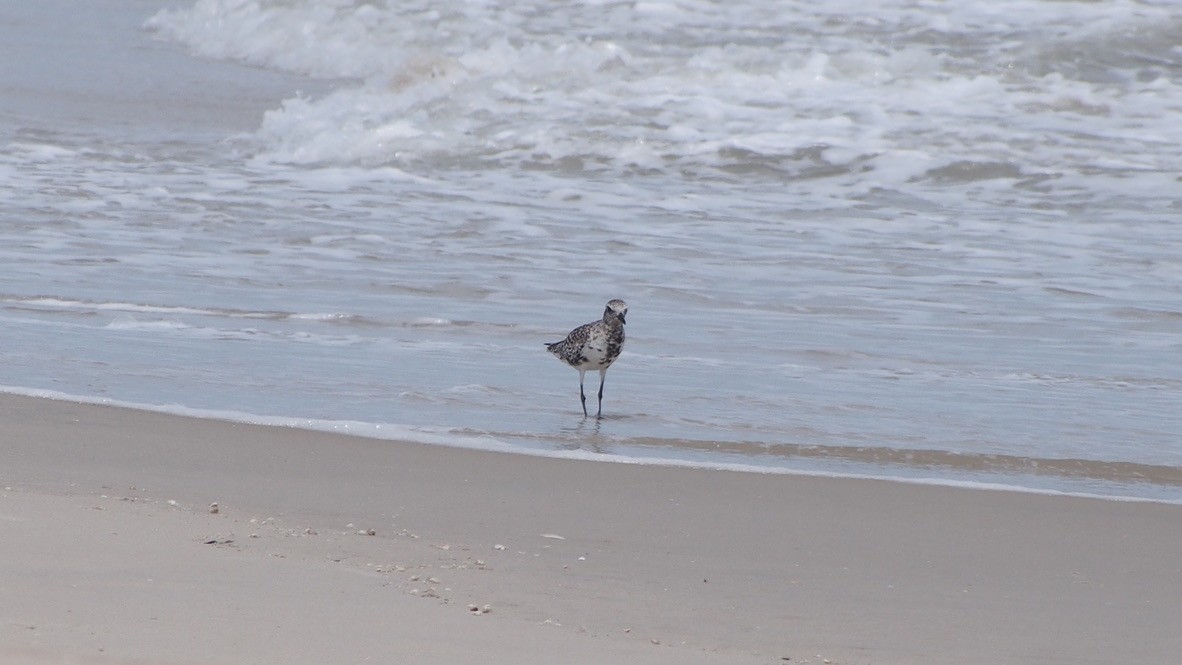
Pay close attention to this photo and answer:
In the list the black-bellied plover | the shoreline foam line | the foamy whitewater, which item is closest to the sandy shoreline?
the shoreline foam line

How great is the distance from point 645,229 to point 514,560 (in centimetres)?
A: 717

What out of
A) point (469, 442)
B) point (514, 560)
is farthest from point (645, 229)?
point (514, 560)

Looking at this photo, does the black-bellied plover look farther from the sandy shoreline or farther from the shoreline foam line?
the sandy shoreline

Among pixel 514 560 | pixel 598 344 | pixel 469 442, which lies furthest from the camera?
pixel 598 344

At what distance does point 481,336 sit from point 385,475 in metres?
2.67

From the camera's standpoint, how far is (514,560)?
429 cm

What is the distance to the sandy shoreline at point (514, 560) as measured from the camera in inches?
130

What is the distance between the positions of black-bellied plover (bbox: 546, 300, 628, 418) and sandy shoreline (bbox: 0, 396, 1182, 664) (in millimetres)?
1226

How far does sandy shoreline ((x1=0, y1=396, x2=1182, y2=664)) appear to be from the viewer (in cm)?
330

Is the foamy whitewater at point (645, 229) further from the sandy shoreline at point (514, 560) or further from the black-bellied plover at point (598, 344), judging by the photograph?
the sandy shoreline at point (514, 560)

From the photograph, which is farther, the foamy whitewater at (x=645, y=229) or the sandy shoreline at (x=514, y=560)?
A: the foamy whitewater at (x=645, y=229)

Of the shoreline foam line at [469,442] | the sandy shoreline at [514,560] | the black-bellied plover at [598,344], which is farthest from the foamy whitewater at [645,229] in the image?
the sandy shoreline at [514,560]

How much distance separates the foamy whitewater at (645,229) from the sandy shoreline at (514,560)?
518mm

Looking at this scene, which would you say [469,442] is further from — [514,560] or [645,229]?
[645,229]
